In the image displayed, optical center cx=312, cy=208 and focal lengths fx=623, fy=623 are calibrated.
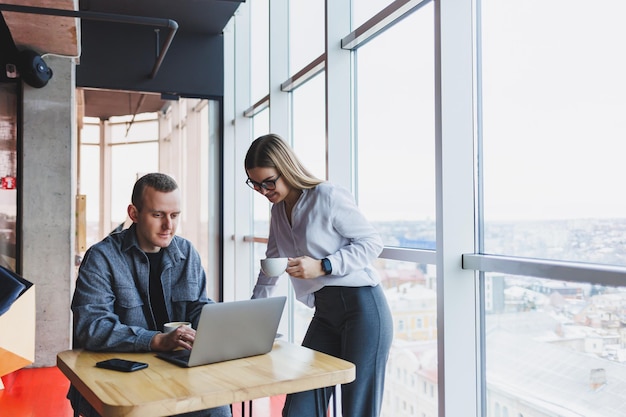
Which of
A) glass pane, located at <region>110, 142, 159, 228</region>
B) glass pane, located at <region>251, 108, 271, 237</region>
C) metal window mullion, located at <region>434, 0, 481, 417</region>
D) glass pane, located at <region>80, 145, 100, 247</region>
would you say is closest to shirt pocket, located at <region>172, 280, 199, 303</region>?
metal window mullion, located at <region>434, 0, 481, 417</region>

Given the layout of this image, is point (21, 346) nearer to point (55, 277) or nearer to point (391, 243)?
point (55, 277)

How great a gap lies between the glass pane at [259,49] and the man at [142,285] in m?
3.52

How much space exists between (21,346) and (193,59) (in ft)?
10.9

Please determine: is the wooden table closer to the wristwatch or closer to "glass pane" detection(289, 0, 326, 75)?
the wristwatch

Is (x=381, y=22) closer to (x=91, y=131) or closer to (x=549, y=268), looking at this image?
(x=549, y=268)

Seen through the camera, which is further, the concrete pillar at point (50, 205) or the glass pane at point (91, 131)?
the glass pane at point (91, 131)

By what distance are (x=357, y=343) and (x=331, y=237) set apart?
43 centimetres

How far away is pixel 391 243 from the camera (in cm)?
343

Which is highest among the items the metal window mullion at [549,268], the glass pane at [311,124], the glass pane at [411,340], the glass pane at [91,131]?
the glass pane at [91,131]

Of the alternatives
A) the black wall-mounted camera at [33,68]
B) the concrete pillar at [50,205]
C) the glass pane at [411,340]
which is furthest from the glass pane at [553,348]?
the black wall-mounted camera at [33,68]

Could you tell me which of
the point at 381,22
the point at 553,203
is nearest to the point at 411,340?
the point at 553,203

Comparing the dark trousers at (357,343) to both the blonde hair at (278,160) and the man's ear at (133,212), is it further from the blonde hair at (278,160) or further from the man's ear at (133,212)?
the man's ear at (133,212)

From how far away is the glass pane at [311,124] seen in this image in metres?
4.45

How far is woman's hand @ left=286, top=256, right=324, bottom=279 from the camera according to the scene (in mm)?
2285
